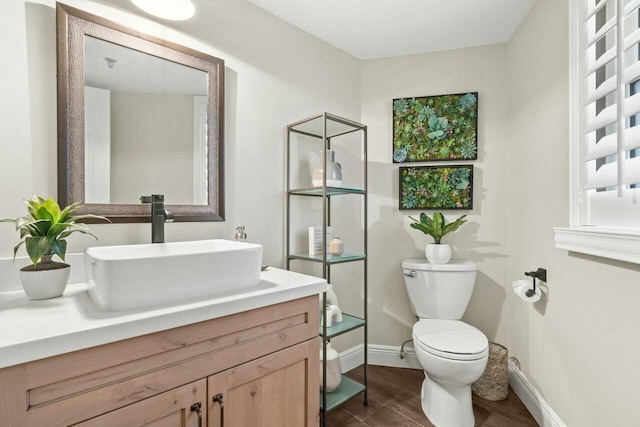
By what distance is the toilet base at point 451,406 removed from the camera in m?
A: 1.63

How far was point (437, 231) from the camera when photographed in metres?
2.09

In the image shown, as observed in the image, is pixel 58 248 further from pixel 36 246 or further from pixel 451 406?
pixel 451 406

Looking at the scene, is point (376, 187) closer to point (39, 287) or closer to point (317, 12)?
point (317, 12)

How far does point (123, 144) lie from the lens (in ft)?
4.30

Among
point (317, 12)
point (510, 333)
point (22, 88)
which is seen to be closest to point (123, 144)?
point (22, 88)

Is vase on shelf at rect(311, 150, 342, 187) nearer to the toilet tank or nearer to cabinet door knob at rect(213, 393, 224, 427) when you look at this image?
the toilet tank

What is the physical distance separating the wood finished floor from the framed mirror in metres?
1.35

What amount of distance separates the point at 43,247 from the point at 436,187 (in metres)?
2.16

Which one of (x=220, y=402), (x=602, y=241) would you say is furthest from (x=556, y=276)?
(x=220, y=402)

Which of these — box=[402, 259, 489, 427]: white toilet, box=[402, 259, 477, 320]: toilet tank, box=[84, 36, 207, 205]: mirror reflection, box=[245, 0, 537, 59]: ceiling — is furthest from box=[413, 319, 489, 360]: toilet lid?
box=[245, 0, 537, 59]: ceiling

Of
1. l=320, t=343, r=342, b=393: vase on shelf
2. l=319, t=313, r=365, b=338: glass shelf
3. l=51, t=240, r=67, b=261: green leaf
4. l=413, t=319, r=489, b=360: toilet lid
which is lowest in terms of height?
l=320, t=343, r=342, b=393: vase on shelf

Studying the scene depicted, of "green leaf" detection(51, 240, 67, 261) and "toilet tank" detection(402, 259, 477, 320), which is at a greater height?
"green leaf" detection(51, 240, 67, 261)

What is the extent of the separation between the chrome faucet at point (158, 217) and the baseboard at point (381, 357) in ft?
5.13

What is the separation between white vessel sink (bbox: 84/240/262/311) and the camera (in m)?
0.85
